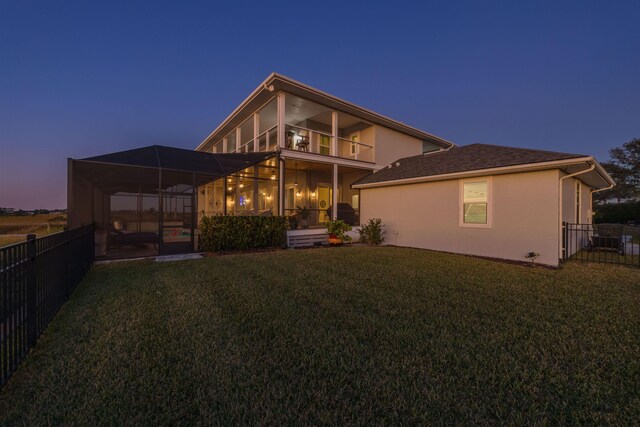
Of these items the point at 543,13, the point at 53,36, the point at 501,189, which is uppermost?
the point at 543,13

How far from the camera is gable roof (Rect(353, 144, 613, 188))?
6.95m

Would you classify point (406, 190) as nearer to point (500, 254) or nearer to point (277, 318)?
point (500, 254)

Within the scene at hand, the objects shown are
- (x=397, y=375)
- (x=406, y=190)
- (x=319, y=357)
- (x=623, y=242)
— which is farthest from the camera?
(x=406, y=190)

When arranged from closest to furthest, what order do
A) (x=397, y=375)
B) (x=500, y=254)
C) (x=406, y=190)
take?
(x=397, y=375) < (x=500, y=254) < (x=406, y=190)

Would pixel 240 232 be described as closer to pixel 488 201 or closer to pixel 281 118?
pixel 281 118

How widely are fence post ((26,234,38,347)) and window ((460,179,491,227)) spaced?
33.2ft

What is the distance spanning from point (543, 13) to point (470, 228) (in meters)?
16.8

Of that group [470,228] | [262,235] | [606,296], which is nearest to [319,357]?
[606,296]

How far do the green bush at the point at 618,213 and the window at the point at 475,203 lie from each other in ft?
61.6

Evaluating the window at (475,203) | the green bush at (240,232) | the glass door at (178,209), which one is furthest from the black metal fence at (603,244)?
the glass door at (178,209)

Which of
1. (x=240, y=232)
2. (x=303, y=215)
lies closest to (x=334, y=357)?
(x=240, y=232)

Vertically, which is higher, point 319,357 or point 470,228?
point 470,228

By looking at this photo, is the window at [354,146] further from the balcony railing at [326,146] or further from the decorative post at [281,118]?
the decorative post at [281,118]

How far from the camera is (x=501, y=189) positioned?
25.8 ft
